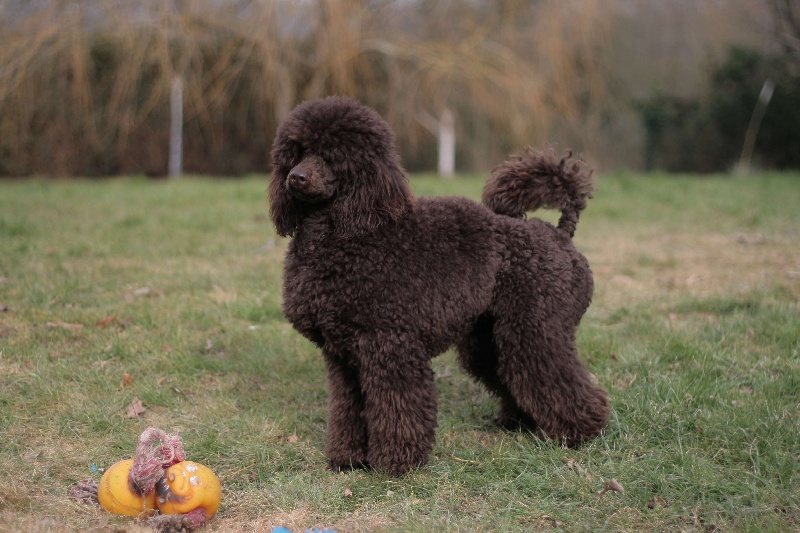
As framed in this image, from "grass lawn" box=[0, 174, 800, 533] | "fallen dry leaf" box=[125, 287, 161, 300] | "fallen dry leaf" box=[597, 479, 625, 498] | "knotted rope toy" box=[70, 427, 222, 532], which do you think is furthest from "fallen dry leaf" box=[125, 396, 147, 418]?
"fallen dry leaf" box=[597, 479, 625, 498]

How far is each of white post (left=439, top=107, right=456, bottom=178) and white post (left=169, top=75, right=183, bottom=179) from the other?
450 centimetres

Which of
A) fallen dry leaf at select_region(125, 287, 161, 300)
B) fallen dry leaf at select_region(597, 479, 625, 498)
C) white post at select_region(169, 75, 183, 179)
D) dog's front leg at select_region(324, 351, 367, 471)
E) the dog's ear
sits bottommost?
fallen dry leaf at select_region(597, 479, 625, 498)

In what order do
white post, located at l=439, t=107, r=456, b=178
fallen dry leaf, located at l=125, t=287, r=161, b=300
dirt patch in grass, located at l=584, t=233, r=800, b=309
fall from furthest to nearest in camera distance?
white post, located at l=439, t=107, r=456, b=178 < dirt patch in grass, located at l=584, t=233, r=800, b=309 < fallen dry leaf, located at l=125, t=287, r=161, b=300

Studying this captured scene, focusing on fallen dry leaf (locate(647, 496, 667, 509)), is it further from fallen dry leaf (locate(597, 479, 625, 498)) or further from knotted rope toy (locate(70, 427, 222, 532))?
knotted rope toy (locate(70, 427, 222, 532))

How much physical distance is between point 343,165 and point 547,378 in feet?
4.47

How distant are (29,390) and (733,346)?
393cm

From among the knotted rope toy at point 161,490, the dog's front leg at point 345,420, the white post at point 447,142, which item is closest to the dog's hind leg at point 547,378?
the dog's front leg at point 345,420

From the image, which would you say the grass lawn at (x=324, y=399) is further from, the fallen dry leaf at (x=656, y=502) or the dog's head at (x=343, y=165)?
the dog's head at (x=343, y=165)

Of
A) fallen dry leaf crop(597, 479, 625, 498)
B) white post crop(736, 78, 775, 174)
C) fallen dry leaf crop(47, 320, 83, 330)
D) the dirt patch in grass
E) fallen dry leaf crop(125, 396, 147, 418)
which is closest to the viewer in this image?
fallen dry leaf crop(597, 479, 625, 498)

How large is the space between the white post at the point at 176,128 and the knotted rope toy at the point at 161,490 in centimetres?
985

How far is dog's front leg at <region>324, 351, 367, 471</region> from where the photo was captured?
3.45 m

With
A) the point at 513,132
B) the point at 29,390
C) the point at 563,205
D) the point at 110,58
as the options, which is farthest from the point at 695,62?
the point at 29,390

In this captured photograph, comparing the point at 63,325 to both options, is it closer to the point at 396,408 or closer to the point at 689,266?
the point at 396,408

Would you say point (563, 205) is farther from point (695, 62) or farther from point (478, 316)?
point (695, 62)
